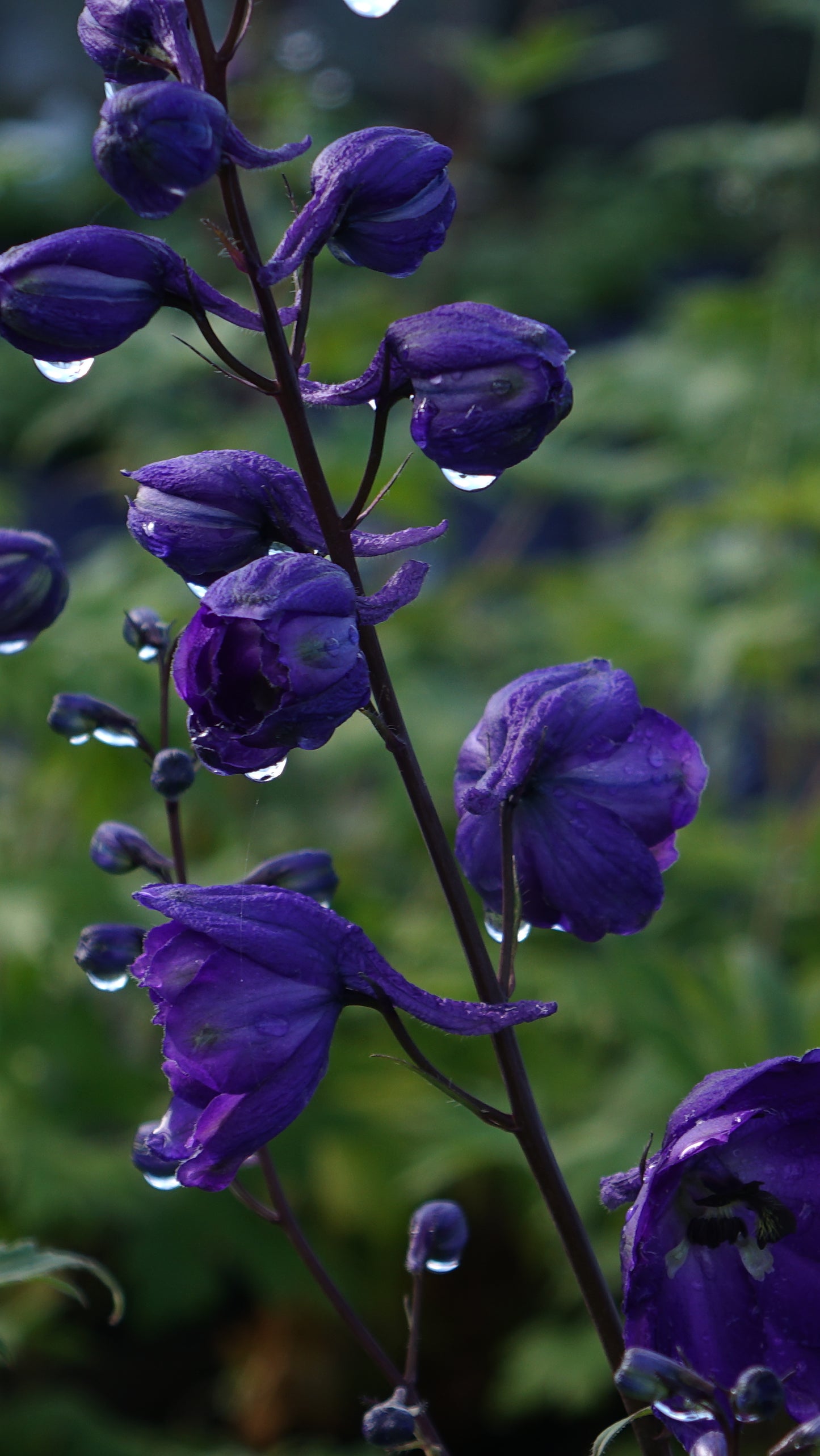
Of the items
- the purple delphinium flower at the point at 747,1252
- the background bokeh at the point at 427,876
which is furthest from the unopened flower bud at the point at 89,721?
the background bokeh at the point at 427,876

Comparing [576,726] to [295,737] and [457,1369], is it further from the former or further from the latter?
[457,1369]

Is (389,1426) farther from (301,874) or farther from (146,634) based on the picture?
(146,634)

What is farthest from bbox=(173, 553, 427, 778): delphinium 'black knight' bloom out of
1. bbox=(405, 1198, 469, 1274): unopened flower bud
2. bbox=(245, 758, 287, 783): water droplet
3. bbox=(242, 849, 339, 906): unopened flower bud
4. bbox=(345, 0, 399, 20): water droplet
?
bbox=(405, 1198, 469, 1274): unopened flower bud

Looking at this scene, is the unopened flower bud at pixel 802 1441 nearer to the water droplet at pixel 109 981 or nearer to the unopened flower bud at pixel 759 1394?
the unopened flower bud at pixel 759 1394

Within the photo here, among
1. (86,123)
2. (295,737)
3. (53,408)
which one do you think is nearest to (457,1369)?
(295,737)

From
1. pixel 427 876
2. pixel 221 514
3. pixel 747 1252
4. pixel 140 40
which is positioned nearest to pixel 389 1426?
pixel 747 1252
